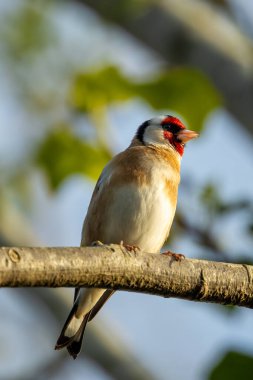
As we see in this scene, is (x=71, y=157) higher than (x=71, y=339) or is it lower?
higher

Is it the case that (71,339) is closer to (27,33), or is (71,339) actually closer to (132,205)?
(132,205)

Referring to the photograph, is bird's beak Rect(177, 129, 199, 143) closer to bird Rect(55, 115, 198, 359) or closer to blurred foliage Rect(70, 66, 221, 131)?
bird Rect(55, 115, 198, 359)

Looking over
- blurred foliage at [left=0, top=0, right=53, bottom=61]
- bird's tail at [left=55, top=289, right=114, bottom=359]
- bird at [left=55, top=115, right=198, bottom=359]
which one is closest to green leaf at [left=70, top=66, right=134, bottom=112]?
bird at [left=55, top=115, right=198, bottom=359]

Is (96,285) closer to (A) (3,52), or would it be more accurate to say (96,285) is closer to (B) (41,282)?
(B) (41,282)

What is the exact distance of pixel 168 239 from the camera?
476cm

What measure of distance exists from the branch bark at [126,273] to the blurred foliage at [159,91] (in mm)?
1314

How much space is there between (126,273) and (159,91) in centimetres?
160

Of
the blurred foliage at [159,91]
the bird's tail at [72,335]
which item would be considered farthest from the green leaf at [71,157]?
the bird's tail at [72,335]

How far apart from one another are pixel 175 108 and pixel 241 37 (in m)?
0.99

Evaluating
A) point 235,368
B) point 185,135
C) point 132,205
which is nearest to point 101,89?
point 132,205

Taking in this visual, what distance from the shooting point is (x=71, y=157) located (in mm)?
4562

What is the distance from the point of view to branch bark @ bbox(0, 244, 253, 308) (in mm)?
2682

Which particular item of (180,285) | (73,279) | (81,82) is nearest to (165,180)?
(81,82)

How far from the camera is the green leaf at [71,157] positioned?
178 inches
